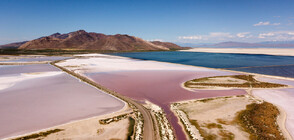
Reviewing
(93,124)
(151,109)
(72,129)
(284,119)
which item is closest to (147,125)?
(151,109)

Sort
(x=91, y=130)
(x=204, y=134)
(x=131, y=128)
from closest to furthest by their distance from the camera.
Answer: (x=204, y=134)
(x=91, y=130)
(x=131, y=128)

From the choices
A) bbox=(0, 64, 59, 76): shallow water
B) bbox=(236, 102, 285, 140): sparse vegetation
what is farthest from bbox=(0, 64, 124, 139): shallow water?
bbox=(0, 64, 59, 76): shallow water

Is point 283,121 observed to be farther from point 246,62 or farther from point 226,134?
point 246,62

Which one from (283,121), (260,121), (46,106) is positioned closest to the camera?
(260,121)

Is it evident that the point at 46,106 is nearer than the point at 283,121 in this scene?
No

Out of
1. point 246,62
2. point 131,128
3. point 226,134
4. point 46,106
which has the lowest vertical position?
point 226,134

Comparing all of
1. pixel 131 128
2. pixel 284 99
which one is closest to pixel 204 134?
pixel 131 128

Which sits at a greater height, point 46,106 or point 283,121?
point 46,106

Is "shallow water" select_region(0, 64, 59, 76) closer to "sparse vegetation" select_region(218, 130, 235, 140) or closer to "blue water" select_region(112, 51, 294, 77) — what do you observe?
"sparse vegetation" select_region(218, 130, 235, 140)
